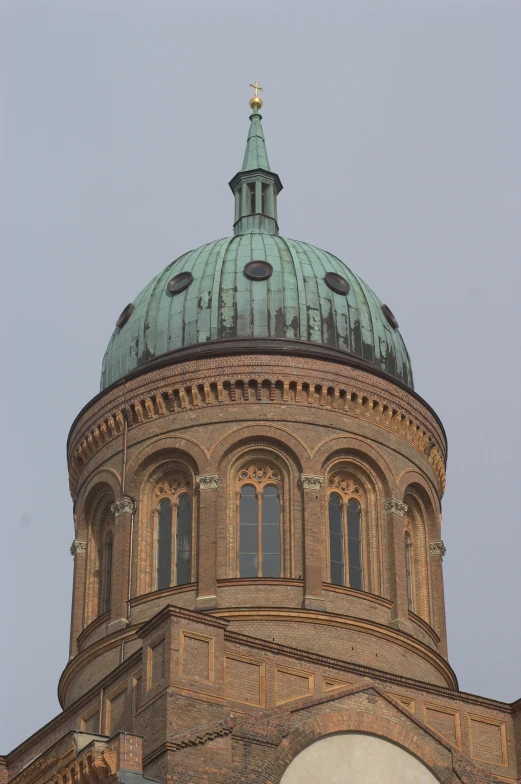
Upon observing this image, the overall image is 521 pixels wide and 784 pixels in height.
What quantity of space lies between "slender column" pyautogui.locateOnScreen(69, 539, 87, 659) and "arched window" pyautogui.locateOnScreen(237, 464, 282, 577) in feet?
15.1

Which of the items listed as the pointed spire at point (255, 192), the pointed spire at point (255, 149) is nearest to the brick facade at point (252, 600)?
the pointed spire at point (255, 192)

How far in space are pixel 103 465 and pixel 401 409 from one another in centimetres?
745

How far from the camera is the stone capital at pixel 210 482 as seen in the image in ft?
129

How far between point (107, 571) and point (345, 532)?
231 inches

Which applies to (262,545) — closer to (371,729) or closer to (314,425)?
(314,425)

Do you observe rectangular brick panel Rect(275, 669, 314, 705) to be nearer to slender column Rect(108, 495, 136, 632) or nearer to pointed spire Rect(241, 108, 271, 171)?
slender column Rect(108, 495, 136, 632)

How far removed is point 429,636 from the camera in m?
40.5

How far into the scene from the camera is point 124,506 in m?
40.5

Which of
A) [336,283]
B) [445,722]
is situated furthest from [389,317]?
[445,722]

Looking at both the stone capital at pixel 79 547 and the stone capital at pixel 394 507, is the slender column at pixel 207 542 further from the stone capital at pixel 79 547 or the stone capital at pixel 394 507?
the stone capital at pixel 394 507

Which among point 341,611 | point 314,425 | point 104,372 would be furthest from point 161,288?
point 341,611

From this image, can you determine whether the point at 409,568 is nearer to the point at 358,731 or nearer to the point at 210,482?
the point at 210,482

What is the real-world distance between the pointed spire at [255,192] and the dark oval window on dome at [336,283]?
3.55 m

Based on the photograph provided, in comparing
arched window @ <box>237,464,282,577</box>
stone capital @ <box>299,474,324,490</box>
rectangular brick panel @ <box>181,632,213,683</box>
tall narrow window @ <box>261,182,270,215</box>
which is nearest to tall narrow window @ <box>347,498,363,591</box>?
stone capital @ <box>299,474,324,490</box>
